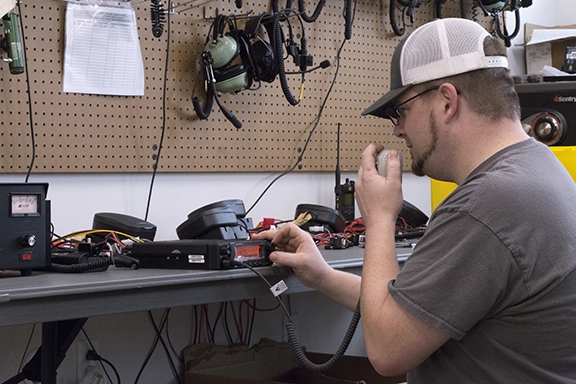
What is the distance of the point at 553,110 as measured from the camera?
7.50 feet

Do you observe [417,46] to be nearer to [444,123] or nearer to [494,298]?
[444,123]

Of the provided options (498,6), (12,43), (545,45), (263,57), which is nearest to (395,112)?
(263,57)

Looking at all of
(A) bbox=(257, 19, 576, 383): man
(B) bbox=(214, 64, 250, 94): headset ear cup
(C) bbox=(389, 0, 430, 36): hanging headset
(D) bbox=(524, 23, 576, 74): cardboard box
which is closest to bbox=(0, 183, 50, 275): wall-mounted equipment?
(A) bbox=(257, 19, 576, 383): man

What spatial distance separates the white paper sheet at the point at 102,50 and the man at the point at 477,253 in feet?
3.74

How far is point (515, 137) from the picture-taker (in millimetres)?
1152

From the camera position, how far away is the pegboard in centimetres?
193

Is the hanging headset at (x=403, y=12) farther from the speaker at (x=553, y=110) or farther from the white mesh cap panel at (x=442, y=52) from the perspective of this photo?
the white mesh cap panel at (x=442, y=52)

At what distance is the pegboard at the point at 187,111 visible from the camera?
6.33ft

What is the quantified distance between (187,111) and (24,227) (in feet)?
3.39

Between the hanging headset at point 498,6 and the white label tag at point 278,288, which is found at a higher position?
the hanging headset at point 498,6

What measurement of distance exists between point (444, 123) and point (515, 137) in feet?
0.41

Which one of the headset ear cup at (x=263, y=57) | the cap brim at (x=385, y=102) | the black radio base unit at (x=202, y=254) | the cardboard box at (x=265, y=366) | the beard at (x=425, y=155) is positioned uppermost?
the headset ear cup at (x=263, y=57)

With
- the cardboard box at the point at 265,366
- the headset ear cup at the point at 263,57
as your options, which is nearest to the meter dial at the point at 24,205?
the cardboard box at the point at 265,366

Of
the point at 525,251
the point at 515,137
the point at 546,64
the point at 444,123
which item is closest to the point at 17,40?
the point at 444,123
